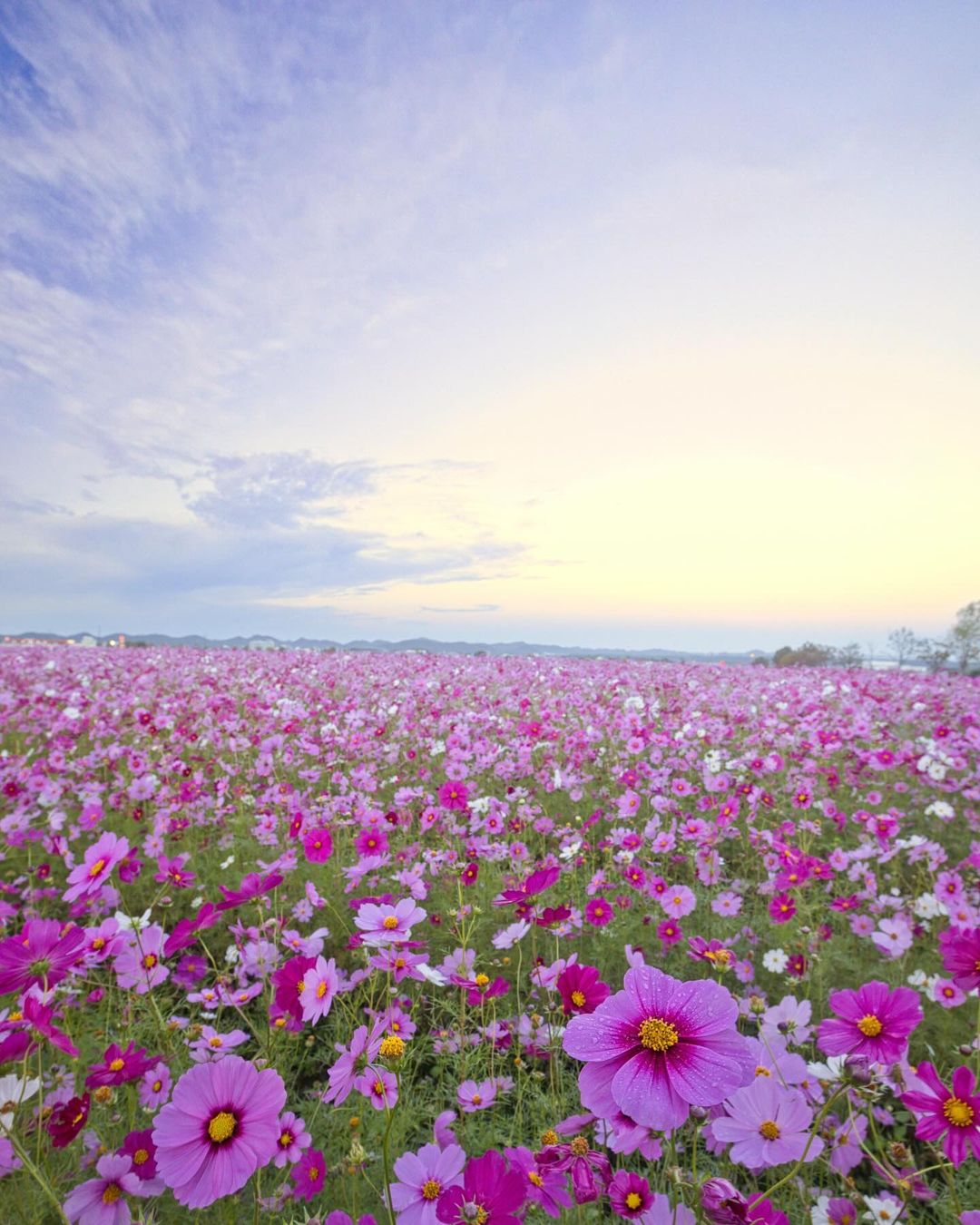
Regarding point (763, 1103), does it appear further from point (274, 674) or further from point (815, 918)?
point (274, 674)

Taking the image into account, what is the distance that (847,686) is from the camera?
9.54 m

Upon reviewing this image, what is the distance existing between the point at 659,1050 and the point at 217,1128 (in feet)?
1.95

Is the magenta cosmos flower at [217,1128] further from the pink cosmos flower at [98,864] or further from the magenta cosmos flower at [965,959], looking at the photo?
the magenta cosmos flower at [965,959]

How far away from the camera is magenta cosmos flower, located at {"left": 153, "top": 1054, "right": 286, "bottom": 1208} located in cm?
82

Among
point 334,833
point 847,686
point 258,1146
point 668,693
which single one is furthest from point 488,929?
point 847,686

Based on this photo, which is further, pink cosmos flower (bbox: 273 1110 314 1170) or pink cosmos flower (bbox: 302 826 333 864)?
pink cosmos flower (bbox: 302 826 333 864)

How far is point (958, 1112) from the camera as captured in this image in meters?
0.98

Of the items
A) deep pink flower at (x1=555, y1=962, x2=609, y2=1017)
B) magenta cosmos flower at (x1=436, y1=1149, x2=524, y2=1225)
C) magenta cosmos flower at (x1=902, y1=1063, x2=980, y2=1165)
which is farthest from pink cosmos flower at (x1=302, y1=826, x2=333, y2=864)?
magenta cosmos flower at (x1=902, y1=1063, x2=980, y2=1165)

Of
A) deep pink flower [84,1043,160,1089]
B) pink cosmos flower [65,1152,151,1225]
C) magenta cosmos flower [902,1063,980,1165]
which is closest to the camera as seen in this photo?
magenta cosmos flower [902,1063,980,1165]

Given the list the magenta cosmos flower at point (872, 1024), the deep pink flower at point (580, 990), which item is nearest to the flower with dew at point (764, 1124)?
the magenta cosmos flower at point (872, 1024)

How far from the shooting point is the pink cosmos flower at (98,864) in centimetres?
142

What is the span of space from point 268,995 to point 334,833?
1.90m

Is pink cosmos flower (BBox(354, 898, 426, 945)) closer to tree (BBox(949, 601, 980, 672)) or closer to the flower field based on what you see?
the flower field

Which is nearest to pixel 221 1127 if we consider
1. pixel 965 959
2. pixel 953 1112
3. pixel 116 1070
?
pixel 116 1070
